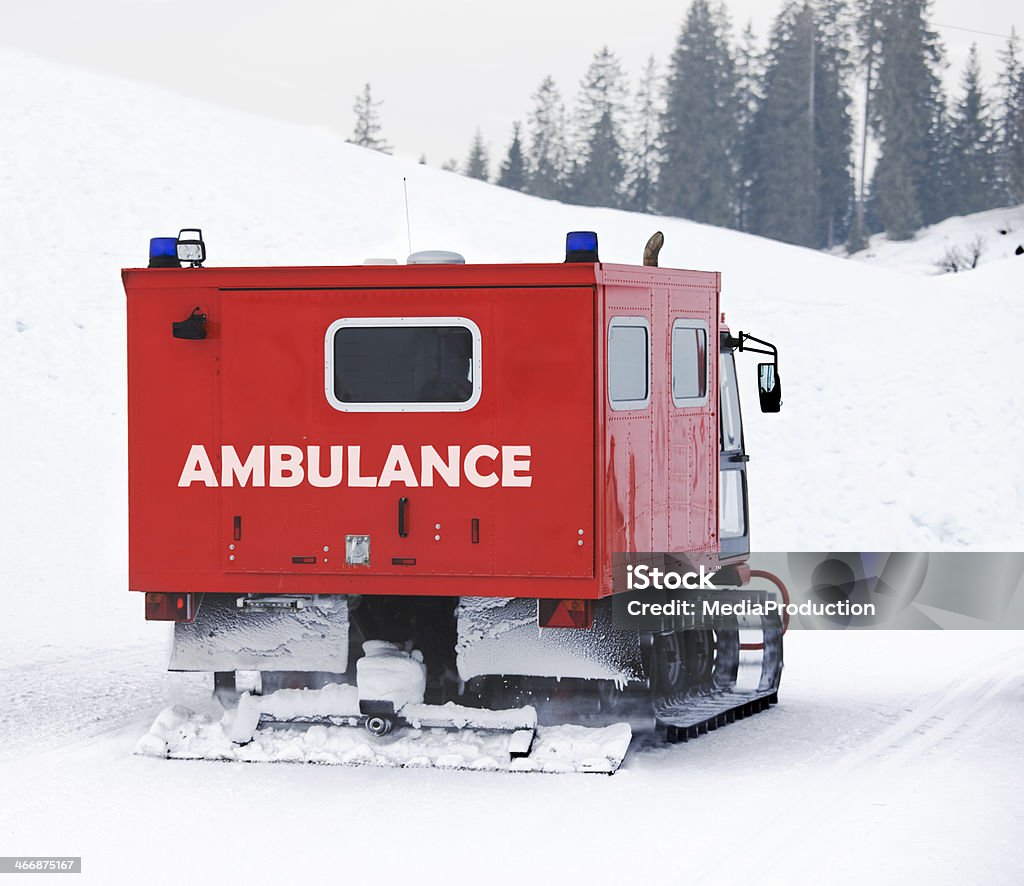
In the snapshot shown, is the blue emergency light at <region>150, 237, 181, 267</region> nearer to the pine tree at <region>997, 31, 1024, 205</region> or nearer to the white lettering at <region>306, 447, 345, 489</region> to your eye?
the white lettering at <region>306, 447, 345, 489</region>

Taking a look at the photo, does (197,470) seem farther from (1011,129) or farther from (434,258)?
(1011,129)

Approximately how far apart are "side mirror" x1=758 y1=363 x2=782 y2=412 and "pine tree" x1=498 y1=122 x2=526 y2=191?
281 ft

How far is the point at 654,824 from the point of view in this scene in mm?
8117

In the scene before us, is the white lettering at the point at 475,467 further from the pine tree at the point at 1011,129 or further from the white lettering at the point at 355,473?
the pine tree at the point at 1011,129

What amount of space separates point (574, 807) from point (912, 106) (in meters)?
88.8

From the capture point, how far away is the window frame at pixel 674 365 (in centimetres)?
1037

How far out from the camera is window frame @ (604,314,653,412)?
9477mm

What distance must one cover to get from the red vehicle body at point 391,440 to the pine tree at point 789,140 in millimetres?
80531

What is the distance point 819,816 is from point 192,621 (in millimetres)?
3763

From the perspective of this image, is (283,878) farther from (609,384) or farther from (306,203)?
(306,203)

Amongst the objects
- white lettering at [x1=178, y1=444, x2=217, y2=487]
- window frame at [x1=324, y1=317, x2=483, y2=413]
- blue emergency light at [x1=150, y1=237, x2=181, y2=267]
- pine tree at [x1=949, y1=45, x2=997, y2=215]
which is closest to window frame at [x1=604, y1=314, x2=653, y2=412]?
window frame at [x1=324, y1=317, x2=483, y2=413]

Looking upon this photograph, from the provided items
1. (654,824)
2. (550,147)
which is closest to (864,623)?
(654,824)

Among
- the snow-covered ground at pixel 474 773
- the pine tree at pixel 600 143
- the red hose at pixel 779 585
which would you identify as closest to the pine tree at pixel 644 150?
the pine tree at pixel 600 143

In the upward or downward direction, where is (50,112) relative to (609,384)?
upward
